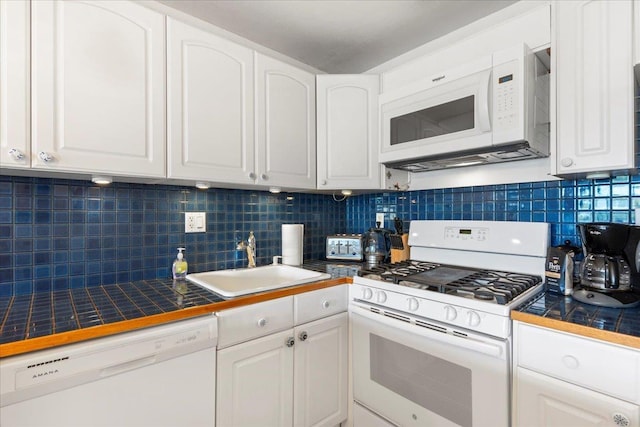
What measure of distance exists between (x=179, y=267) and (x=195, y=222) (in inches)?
10.9

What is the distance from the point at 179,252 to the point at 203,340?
0.68m

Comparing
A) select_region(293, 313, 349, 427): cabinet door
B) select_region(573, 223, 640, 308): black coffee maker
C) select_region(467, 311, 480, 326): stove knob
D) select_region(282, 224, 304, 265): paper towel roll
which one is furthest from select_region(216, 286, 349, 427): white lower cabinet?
select_region(573, 223, 640, 308): black coffee maker

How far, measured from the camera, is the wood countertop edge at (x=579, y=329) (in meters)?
0.89

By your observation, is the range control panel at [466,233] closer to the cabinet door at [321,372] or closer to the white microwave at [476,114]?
the white microwave at [476,114]

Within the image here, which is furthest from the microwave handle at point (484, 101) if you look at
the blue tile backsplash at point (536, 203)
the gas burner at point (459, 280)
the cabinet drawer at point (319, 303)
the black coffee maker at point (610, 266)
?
the cabinet drawer at point (319, 303)

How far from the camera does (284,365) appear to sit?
4.66 ft

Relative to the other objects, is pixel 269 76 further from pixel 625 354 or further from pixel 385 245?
pixel 625 354

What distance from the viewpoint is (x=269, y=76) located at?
1740 millimetres

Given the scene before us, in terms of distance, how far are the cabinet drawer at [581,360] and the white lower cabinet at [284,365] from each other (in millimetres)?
847

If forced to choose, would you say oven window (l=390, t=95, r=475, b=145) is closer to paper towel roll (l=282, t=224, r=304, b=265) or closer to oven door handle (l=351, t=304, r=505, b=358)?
paper towel roll (l=282, t=224, r=304, b=265)

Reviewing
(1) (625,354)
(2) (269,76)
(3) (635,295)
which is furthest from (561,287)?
(2) (269,76)

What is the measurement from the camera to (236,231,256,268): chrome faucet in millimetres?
1944

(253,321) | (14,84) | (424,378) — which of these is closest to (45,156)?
(14,84)

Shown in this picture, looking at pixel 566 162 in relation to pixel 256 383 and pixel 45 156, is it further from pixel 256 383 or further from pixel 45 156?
pixel 45 156
